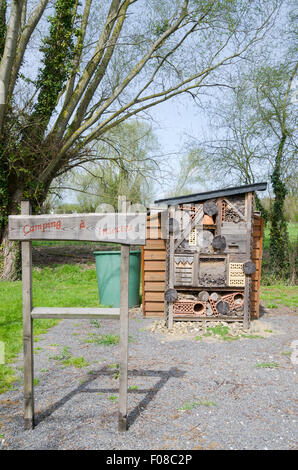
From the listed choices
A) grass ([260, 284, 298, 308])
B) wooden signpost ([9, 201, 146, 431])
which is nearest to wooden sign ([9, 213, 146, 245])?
wooden signpost ([9, 201, 146, 431])

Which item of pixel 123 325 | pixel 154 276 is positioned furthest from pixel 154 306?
pixel 123 325

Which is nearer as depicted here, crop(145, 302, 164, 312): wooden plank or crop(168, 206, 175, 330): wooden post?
Answer: crop(168, 206, 175, 330): wooden post

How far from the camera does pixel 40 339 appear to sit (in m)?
6.11

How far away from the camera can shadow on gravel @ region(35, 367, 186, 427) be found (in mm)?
3602

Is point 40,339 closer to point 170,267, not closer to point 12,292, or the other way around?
point 170,267

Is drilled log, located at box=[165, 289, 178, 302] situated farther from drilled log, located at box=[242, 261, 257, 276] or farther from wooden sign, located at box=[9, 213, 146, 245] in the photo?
wooden sign, located at box=[9, 213, 146, 245]

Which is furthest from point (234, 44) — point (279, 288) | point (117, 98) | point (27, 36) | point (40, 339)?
point (40, 339)

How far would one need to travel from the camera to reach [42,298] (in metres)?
9.04

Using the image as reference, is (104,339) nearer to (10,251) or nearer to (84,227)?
(84,227)

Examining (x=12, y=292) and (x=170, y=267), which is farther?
(x=12, y=292)

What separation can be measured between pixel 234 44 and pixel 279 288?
8060 millimetres

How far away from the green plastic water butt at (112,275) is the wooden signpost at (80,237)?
4.87 m

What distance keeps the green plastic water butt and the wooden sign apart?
497 centimetres

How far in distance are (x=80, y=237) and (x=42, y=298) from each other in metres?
6.28
